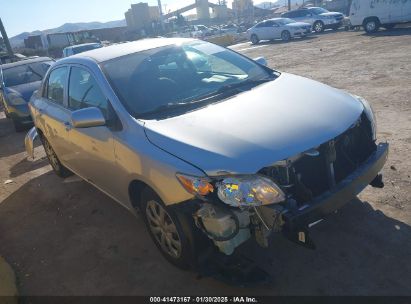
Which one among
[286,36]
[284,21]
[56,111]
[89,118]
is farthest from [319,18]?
[89,118]

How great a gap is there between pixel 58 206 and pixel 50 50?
4697 cm

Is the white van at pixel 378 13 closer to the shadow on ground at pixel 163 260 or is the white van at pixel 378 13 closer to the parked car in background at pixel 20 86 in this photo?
the parked car in background at pixel 20 86

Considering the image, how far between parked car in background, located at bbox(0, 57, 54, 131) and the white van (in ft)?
46.6

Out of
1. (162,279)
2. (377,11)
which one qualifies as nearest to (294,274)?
(162,279)

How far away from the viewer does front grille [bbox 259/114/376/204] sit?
2713 millimetres

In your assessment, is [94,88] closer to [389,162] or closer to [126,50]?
[126,50]

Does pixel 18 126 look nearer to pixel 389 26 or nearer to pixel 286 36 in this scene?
pixel 389 26

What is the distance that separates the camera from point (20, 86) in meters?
9.73

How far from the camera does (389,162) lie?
4.50m

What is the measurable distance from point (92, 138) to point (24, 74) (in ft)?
25.2

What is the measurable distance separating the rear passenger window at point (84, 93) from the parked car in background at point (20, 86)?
5.68 metres

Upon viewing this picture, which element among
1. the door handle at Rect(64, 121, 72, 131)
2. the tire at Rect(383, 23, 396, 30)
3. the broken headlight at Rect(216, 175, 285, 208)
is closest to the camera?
the broken headlight at Rect(216, 175, 285, 208)

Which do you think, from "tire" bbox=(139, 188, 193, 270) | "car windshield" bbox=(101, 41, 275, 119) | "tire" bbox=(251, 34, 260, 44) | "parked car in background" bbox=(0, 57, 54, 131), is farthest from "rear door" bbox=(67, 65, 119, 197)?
"tire" bbox=(251, 34, 260, 44)

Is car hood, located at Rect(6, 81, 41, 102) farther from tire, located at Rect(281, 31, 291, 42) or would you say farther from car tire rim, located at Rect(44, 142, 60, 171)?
tire, located at Rect(281, 31, 291, 42)
